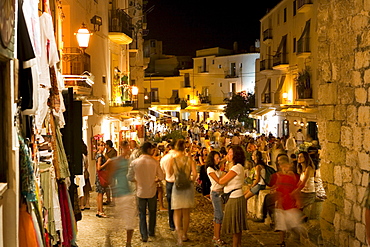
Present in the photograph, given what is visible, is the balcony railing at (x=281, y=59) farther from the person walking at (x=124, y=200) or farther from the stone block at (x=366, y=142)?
the stone block at (x=366, y=142)

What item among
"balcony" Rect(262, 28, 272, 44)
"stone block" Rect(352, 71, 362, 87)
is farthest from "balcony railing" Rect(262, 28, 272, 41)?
"stone block" Rect(352, 71, 362, 87)

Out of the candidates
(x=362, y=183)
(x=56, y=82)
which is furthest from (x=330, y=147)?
(x=56, y=82)

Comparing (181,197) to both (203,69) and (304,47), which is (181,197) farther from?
(203,69)

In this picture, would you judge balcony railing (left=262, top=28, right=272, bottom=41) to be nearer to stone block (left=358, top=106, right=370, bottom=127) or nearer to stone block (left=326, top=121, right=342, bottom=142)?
stone block (left=326, top=121, right=342, bottom=142)

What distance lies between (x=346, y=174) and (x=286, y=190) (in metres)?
1.36

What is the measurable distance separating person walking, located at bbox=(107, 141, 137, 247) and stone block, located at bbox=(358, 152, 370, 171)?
365 centimetres

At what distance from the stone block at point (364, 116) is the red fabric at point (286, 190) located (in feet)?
6.64

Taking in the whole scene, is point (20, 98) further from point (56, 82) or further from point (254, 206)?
point (254, 206)

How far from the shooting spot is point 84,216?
11.1m

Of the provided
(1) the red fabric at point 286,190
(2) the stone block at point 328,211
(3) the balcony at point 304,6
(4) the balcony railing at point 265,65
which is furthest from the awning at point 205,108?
(2) the stone block at point 328,211

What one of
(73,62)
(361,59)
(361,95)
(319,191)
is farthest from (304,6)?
(361,95)

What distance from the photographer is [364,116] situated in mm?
6617

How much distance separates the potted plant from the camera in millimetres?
28848

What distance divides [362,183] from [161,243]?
149 inches
